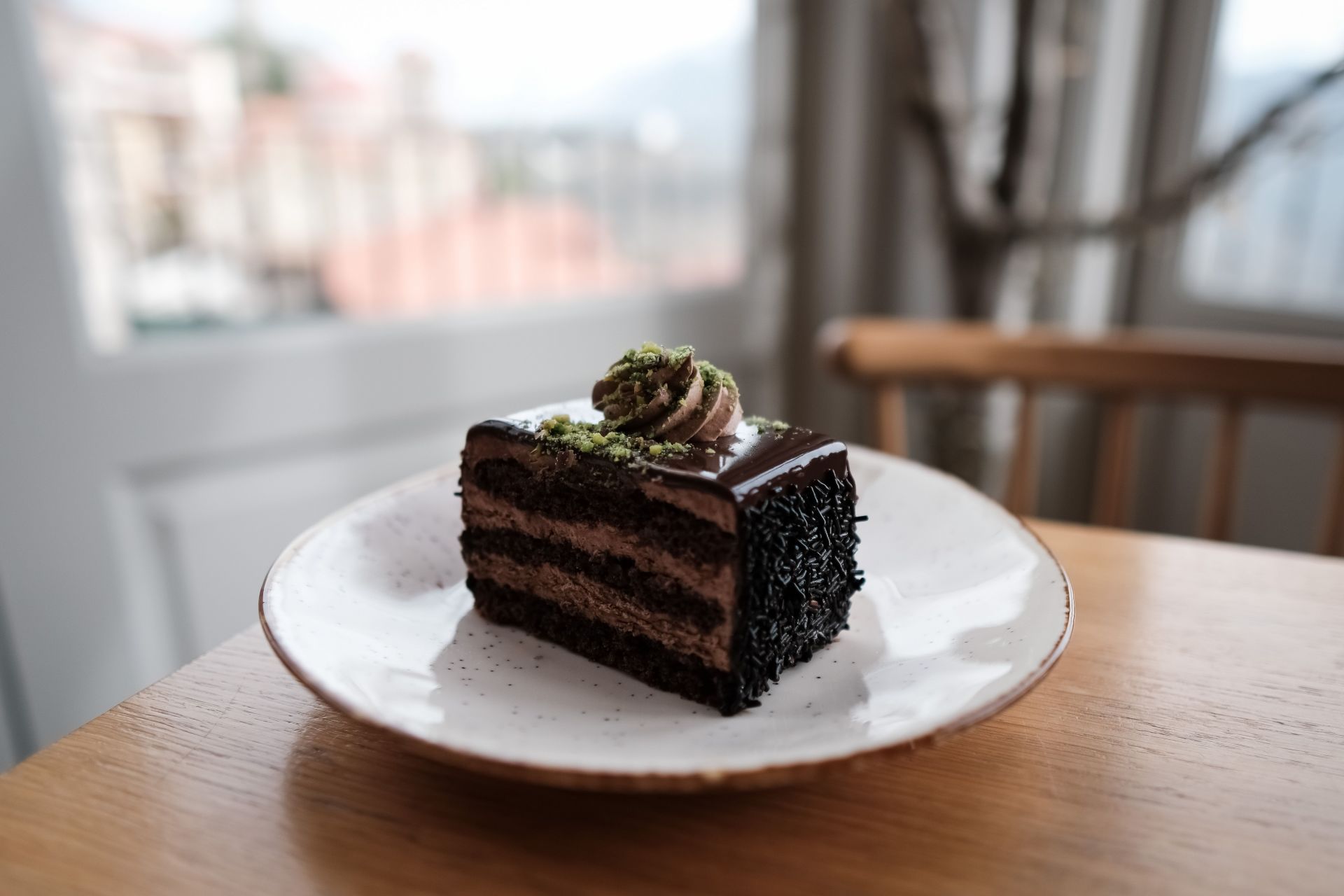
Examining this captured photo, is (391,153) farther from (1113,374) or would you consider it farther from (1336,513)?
(1336,513)

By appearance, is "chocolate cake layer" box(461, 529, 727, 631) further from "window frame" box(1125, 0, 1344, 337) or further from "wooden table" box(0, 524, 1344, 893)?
"window frame" box(1125, 0, 1344, 337)

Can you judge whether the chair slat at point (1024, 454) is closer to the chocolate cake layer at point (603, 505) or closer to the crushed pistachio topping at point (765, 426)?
the crushed pistachio topping at point (765, 426)

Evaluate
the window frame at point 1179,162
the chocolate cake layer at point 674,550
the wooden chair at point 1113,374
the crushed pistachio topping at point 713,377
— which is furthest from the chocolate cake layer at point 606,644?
the window frame at point 1179,162

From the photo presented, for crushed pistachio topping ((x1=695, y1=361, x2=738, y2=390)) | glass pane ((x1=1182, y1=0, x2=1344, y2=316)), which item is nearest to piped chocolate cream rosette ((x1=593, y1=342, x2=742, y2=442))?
crushed pistachio topping ((x1=695, y1=361, x2=738, y2=390))

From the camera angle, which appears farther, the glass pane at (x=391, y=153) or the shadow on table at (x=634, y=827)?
the glass pane at (x=391, y=153)

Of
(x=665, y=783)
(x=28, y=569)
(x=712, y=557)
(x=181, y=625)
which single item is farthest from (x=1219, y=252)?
(x=28, y=569)

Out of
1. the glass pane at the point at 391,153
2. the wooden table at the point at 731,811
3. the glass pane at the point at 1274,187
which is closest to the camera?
the wooden table at the point at 731,811
